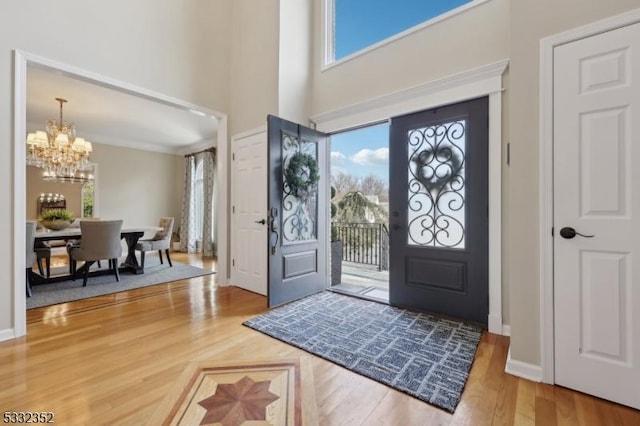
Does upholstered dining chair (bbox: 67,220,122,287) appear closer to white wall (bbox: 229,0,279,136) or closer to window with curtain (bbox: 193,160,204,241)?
white wall (bbox: 229,0,279,136)

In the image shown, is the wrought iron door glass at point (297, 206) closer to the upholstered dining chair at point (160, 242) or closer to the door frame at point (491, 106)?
the door frame at point (491, 106)

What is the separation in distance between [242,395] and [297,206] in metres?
2.10

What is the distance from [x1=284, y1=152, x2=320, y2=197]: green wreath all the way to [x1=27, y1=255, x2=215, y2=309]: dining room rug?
2492mm

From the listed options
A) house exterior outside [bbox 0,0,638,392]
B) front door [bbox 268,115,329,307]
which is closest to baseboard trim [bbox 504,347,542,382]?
house exterior outside [bbox 0,0,638,392]

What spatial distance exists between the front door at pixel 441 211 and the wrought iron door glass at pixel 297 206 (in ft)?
3.16

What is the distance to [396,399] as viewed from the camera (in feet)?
5.13

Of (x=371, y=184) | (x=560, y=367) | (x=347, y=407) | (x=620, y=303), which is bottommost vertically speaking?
(x=347, y=407)

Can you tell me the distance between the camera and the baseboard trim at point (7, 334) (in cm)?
223

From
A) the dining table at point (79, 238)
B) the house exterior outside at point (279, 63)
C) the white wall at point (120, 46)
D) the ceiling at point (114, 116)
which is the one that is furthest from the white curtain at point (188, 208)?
the white wall at point (120, 46)

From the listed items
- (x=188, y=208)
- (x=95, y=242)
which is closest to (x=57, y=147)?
(x=95, y=242)

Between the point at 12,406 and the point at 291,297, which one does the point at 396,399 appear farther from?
the point at 12,406

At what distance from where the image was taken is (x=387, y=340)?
226cm

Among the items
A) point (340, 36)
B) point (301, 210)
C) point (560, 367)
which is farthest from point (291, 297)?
point (340, 36)

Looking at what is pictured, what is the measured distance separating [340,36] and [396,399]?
413 centimetres
